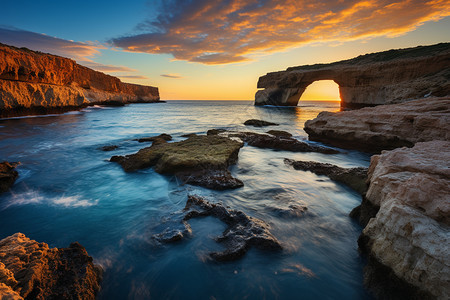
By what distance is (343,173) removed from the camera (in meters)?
5.92

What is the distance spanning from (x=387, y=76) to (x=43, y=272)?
130 feet

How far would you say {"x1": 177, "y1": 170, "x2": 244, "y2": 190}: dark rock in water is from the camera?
17.4 ft

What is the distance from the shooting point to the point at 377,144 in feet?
27.5

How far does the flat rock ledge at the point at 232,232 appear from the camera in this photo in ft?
10.1

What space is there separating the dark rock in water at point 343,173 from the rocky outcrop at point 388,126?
2.83 metres

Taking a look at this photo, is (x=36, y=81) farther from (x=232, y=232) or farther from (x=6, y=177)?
(x=232, y=232)

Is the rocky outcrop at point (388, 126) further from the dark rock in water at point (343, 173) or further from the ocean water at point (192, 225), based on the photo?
the ocean water at point (192, 225)

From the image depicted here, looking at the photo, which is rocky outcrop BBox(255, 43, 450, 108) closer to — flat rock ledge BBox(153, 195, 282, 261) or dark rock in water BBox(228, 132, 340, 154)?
dark rock in water BBox(228, 132, 340, 154)

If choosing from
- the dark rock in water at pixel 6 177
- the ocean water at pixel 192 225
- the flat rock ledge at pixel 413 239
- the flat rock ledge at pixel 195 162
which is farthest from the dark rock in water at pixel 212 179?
the dark rock in water at pixel 6 177

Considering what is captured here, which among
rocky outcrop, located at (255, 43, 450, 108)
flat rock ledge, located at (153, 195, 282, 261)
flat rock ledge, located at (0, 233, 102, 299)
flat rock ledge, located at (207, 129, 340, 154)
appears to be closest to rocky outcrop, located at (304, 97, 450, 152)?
flat rock ledge, located at (207, 129, 340, 154)

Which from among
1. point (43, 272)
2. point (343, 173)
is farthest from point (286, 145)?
point (43, 272)

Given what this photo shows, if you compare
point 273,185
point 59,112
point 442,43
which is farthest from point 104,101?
point 442,43

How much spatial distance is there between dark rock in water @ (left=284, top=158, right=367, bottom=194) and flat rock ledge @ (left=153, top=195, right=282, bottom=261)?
294 cm

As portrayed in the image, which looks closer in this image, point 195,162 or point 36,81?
point 195,162
